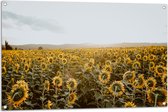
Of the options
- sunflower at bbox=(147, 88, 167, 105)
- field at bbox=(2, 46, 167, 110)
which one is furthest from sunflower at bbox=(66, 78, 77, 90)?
sunflower at bbox=(147, 88, 167, 105)

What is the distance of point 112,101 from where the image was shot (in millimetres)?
1394

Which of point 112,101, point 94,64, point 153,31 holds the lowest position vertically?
point 112,101

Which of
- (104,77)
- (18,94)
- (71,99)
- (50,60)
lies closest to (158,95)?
(104,77)

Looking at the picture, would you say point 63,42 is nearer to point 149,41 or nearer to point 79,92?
point 79,92

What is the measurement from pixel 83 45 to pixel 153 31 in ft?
0.99

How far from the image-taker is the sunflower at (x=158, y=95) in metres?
1.41

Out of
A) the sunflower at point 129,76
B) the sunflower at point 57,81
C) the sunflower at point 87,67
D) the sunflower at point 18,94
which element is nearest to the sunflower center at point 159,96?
the sunflower at point 129,76

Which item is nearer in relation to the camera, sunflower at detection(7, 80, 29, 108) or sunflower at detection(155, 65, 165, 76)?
sunflower at detection(7, 80, 29, 108)

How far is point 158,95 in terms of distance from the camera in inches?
55.7

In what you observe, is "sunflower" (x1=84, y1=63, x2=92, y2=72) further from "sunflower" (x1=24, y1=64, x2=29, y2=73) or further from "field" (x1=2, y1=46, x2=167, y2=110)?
"sunflower" (x1=24, y1=64, x2=29, y2=73)

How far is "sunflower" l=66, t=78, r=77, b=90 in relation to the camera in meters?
1.38

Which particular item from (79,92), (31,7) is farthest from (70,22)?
(79,92)

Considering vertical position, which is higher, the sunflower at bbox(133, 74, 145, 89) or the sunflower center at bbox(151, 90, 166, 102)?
the sunflower at bbox(133, 74, 145, 89)

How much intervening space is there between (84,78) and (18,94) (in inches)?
10.5
